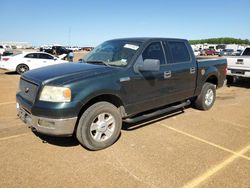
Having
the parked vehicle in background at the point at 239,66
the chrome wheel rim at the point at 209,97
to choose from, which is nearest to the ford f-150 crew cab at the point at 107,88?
the chrome wheel rim at the point at 209,97

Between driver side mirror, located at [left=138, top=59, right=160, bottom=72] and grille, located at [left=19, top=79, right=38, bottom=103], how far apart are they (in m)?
1.86

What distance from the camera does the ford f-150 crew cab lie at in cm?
381

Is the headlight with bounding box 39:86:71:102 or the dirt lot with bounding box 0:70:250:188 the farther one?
the headlight with bounding box 39:86:71:102

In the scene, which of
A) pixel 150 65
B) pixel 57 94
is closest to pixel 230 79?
pixel 150 65

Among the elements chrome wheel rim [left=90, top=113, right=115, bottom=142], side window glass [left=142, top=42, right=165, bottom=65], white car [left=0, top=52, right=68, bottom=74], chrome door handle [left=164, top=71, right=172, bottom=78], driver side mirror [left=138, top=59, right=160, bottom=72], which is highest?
side window glass [left=142, top=42, right=165, bottom=65]

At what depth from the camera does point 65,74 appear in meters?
4.06

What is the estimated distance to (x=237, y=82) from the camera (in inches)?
506

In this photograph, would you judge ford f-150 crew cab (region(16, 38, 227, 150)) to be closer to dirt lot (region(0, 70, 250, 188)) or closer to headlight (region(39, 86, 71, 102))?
headlight (region(39, 86, 71, 102))

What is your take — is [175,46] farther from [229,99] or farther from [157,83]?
[229,99]

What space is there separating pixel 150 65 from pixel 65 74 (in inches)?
57.8

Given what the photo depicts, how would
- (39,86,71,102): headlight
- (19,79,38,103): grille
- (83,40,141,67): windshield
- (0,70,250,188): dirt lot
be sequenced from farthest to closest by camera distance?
(83,40,141,67): windshield → (19,79,38,103): grille → (39,86,71,102): headlight → (0,70,250,188): dirt lot

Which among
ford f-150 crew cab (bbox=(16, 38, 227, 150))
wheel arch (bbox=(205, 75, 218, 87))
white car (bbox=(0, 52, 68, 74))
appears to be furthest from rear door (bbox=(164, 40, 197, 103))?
white car (bbox=(0, 52, 68, 74))

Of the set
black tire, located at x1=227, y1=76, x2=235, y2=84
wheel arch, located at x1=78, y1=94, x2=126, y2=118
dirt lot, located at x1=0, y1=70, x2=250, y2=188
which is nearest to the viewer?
dirt lot, located at x1=0, y1=70, x2=250, y2=188

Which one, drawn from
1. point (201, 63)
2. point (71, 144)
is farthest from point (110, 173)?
point (201, 63)
